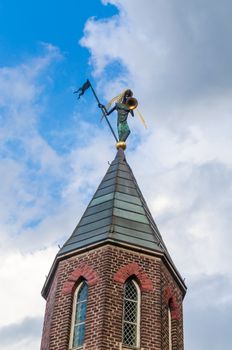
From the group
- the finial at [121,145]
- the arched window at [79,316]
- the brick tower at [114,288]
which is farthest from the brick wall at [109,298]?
the finial at [121,145]

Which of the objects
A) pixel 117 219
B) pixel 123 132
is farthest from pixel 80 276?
pixel 123 132

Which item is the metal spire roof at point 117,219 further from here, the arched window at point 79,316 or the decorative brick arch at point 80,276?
the arched window at point 79,316

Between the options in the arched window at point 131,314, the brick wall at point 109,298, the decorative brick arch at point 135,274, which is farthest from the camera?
the decorative brick arch at point 135,274

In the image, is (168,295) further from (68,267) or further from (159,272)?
(68,267)

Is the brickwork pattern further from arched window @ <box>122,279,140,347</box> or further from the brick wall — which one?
arched window @ <box>122,279,140,347</box>

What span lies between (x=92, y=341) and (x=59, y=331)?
125cm

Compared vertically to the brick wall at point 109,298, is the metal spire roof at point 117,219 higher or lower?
higher

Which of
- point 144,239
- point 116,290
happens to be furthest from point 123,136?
point 116,290

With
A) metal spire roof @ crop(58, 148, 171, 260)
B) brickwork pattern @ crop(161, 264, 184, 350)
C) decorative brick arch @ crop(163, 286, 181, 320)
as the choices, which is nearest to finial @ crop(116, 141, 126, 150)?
metal spire roof @ crop(58, 148, 171, 260)

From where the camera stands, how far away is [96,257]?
1977cm

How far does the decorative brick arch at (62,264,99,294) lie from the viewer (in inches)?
761

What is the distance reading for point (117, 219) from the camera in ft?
69.3

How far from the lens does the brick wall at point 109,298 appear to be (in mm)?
18188

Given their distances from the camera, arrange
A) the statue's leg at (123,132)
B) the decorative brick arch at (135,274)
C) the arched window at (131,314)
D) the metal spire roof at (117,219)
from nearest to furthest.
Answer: the arched window at (131,314)
the decorative brick arch at (135,274)
the metal spire roof at (117,219)
the statue's leg at (123,132)
